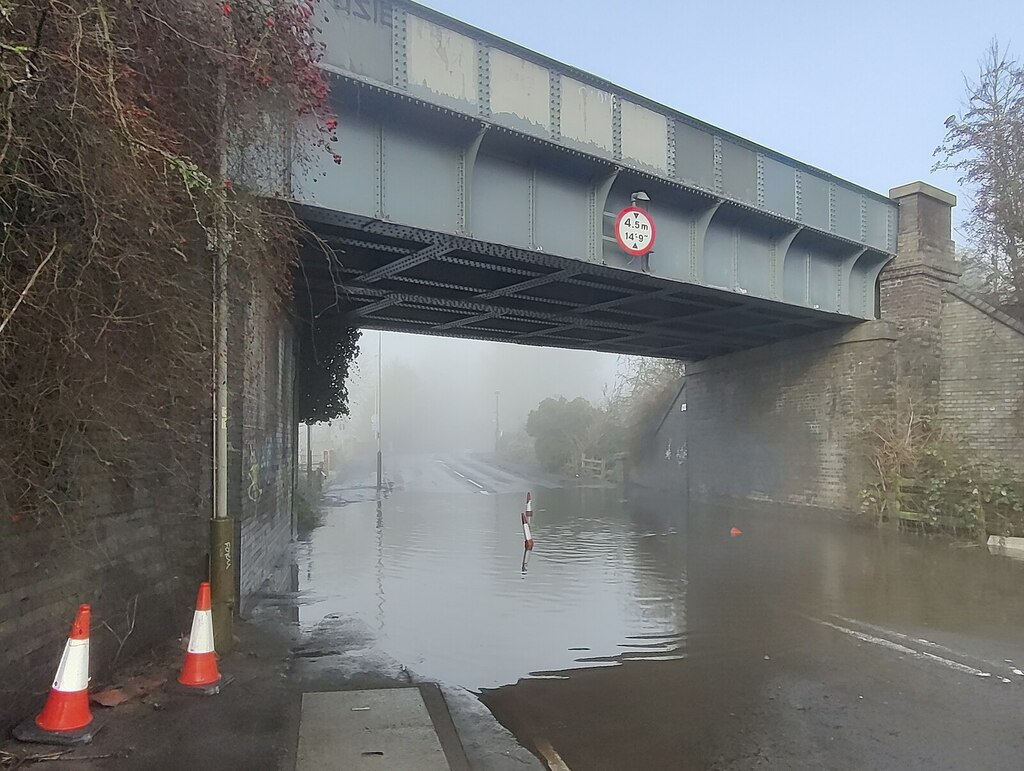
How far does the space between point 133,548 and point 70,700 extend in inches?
64.7

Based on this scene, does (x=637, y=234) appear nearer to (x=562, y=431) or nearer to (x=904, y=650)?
(x=904, y=650)

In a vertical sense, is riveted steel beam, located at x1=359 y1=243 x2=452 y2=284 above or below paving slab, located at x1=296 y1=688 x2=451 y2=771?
above

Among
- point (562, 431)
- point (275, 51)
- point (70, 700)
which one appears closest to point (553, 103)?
point (275, 51)

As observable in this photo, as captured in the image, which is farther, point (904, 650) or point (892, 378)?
point (892, 378)

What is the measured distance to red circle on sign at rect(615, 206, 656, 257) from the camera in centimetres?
1287

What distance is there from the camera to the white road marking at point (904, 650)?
655 centimetres

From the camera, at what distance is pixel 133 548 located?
19.4ft

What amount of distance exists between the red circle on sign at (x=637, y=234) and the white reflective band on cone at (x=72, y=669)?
10.2 meters

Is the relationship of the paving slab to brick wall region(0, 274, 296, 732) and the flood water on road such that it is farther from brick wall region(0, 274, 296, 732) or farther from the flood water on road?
brick wall region(0, 274, 296, 732)

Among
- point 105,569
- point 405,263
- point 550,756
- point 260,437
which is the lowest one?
point 550,756

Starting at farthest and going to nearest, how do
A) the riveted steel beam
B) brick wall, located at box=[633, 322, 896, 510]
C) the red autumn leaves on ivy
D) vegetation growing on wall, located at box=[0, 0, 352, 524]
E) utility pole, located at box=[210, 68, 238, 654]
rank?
brick wall, located at box=[633, 322, 896, 510]
the riveted steel beam
utility pole, located at box=[210, 68, 238, 654]
the red autumn leaves on ivy
vegetation growing on wall, located at box=[0, 0, 352, 524]

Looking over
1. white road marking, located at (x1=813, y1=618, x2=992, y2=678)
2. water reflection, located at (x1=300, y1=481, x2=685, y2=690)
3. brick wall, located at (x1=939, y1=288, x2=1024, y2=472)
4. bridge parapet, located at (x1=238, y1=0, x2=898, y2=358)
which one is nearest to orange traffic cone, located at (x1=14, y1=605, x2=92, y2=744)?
water reflection, located at (x1=300, y1=481, x2=685, y2=690)

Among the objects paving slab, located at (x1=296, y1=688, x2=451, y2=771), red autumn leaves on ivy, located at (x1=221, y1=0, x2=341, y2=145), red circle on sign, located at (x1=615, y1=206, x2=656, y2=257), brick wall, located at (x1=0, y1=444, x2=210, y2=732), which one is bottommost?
paving slab, located at (x1=296, y1=688, x2=451, y2=771)

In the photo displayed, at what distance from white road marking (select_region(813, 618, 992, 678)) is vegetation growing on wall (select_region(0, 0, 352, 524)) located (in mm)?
6604
